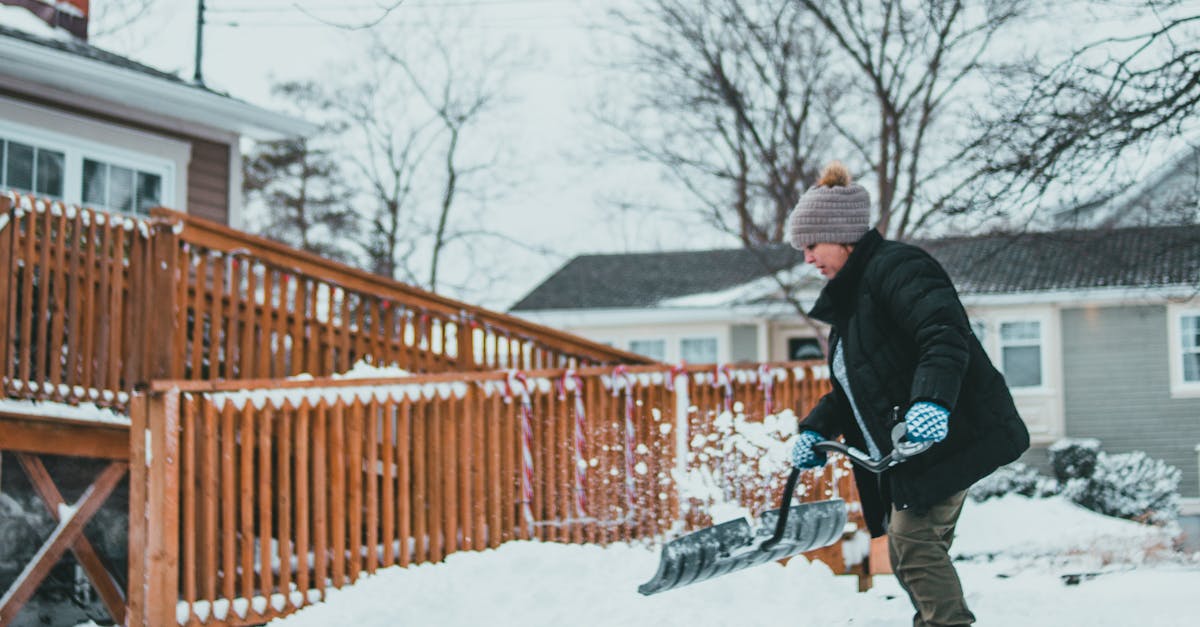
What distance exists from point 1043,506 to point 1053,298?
4.62 meters

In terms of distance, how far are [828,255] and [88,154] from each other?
23.9 ft

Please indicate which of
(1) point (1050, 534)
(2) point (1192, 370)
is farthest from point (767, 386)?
(2) point (1192, 370)

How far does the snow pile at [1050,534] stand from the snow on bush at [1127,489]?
1.63 ft

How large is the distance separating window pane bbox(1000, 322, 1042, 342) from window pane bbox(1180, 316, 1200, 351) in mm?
2238

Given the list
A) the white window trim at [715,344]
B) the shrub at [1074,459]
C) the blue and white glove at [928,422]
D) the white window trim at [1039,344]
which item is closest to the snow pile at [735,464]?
the blue and white glove at [928,422]

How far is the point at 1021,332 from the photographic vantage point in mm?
18281

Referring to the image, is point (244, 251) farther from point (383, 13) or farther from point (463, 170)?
point (463, 170)

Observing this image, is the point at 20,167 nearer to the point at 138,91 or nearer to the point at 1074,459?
the point at 138,91

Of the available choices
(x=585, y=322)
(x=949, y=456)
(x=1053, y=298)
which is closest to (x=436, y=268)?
(x=585, y=322)

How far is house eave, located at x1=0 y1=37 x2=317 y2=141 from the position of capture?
7.94m

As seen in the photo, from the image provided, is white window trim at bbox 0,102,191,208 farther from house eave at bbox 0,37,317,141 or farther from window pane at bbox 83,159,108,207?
house eave at bbox 0,37,317,141

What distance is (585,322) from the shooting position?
2056 cm

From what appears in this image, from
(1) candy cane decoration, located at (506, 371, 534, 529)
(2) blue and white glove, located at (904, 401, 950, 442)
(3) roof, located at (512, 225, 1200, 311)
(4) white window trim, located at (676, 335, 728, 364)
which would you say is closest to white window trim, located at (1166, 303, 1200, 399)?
(3) roof, located at (512, 225, 1200, 311)

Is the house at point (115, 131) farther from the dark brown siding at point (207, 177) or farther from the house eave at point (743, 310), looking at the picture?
the house eave at point (743, 310)
